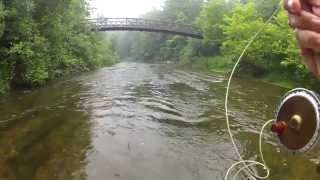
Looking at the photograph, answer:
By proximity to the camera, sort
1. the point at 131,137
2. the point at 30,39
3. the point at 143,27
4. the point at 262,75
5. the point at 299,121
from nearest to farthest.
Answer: the point at 299,121, the point at 131,137, the point at 30,39, the point at 262,75, the point at 143,27

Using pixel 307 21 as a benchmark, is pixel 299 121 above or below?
below

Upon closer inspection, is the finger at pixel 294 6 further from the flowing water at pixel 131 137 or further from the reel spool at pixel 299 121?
the flowing water at pixel 131 137

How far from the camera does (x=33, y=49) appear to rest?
65.4ft

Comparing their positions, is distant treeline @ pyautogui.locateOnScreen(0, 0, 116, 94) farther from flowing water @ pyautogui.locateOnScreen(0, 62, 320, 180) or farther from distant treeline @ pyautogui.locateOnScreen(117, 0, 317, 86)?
distant treeline @ pyautogui.locateOnScreen(117, 0, 317, 86)

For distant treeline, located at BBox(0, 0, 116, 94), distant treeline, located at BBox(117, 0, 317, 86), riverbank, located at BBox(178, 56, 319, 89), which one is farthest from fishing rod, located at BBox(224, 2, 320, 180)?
riverbank, located at BBox(178, 56, 319, 89)

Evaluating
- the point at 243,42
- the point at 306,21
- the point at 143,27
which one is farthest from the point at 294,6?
the point at 143,27

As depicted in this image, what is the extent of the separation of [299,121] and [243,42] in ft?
90.2

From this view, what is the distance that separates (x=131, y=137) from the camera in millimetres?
11586

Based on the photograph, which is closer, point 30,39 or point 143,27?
point 30,39

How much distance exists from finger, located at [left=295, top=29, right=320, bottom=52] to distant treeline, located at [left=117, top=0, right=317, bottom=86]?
826 inches

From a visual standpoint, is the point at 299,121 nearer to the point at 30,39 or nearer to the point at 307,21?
the point at 307,21

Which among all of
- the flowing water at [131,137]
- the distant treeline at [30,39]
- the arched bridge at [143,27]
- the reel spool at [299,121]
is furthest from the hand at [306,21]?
the arched bridge at [143,27]

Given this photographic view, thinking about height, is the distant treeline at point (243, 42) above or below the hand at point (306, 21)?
below

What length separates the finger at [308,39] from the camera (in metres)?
1.71
